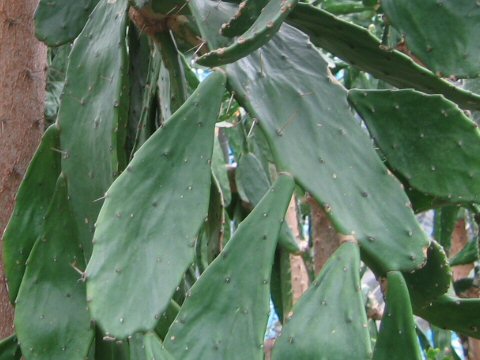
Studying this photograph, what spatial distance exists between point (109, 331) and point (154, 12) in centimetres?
75

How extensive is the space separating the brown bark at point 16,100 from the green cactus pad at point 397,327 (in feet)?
2.64

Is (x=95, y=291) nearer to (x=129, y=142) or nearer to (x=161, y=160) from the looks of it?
(x=161, y=160)

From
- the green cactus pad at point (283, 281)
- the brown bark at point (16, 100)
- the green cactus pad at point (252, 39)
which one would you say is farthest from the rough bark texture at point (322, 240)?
the green cactus pad at point (252, 39)

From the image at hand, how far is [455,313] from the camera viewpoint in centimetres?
148

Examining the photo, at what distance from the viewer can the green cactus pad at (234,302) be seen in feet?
3.73

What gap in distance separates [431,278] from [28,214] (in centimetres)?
76

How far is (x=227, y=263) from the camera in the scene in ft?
3.86

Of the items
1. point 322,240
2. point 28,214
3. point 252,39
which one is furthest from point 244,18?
point 322,240

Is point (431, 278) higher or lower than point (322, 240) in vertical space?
higher

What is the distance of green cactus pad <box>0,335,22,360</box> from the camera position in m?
1.57

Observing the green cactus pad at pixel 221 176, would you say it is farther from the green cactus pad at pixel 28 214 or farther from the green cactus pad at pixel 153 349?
the green cactus pad at pixel 153 349

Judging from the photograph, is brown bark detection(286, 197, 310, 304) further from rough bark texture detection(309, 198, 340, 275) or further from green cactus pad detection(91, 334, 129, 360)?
green cactus pad detection(91, 334, 129, 360)

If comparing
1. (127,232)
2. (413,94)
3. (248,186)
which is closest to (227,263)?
(127,232)

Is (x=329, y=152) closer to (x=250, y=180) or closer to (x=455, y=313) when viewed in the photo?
(x=455, y=313)
